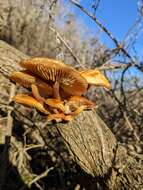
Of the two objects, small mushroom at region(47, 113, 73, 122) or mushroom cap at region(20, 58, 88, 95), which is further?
small mushroom at region(47, 113, 73, 122)

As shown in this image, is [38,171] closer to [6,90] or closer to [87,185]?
[6,90]

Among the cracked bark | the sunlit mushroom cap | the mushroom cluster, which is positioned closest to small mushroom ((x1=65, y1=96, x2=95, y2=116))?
the mushroom cluster

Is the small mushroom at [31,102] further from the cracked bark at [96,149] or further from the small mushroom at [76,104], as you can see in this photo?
the cracked bark at [96,149]

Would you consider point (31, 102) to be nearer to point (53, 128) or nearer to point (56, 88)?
point (56, 88)

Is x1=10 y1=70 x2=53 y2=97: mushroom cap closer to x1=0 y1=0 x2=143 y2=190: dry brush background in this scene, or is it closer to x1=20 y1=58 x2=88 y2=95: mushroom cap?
x1=20 y1=58 x2=88 y2=95: mushroom cap

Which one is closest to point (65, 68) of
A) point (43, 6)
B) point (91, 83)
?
point (91, 83)

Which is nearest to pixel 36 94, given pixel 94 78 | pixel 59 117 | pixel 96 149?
pixel 59 117

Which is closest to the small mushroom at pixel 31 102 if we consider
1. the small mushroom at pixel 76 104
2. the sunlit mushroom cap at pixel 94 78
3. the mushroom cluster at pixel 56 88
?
the mushroom cluster at pixel 56 88
